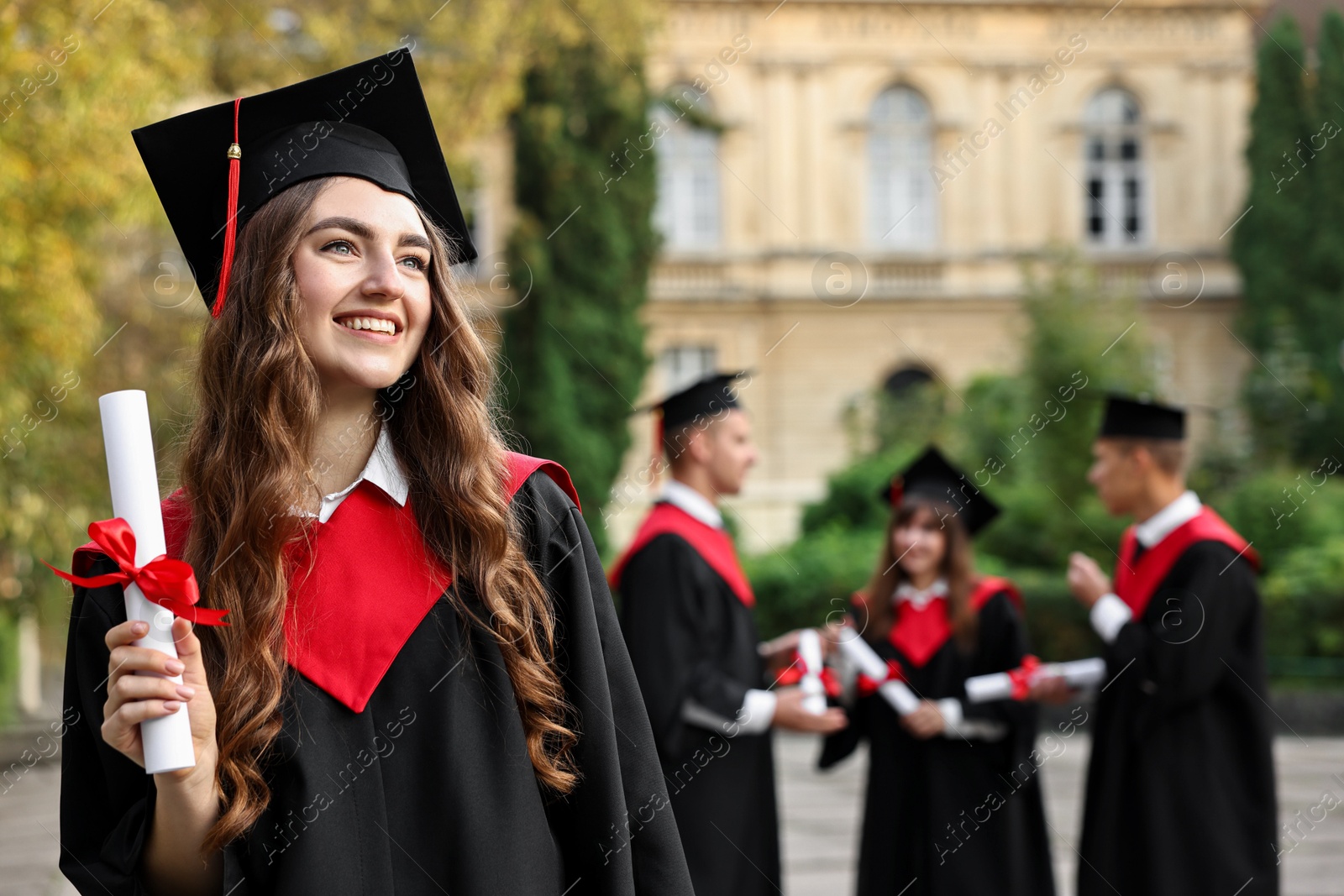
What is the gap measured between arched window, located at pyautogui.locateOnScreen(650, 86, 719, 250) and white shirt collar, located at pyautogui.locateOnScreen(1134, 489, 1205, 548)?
72.2ft

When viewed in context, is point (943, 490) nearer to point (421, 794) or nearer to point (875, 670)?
point (875, 670)

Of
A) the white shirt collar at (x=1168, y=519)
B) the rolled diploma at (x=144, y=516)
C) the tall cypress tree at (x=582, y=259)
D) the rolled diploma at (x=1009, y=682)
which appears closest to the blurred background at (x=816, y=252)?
the tall cypress tree at (x=582, y=259)

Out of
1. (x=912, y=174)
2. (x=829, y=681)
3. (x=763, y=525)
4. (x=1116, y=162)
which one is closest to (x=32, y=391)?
(x=829, y=681)

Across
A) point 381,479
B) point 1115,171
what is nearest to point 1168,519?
point 381,479

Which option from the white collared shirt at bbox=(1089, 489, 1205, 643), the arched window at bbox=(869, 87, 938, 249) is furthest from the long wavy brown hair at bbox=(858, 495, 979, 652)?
the arched window at bbox=(869, 87, 938, 249)

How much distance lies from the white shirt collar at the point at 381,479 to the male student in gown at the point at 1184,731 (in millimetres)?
3286

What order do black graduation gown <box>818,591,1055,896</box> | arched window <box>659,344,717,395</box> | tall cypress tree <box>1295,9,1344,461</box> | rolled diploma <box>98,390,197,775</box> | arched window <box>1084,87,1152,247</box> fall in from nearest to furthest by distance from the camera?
rolled diploma <box>98,390,197,775</box>
black graduation gown <box>818,591,1055,896</box>
tall cypress tree <box>1295,9,1344,461</box>
arched window <box>659,344,717,395</box>
arched window <box>1084,87,1152,247</box>

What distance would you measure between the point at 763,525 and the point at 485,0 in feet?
45.9

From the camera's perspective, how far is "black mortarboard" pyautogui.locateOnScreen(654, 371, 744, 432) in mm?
5117

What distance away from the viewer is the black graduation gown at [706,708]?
456 cm

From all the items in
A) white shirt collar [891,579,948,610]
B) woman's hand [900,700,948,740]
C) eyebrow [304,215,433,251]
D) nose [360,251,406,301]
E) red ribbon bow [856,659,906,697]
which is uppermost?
eyebrow [304,215,433,251]

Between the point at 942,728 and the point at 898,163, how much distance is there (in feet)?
76.5

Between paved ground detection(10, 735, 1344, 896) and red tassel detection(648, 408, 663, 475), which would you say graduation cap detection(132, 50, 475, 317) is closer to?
red tassel detection(648, 408, 663, 475)

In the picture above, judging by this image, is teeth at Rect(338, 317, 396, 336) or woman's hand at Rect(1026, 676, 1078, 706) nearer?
teeth at Rect(338, 317, 396, 336)
